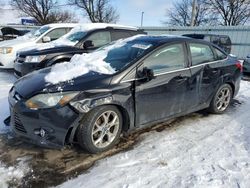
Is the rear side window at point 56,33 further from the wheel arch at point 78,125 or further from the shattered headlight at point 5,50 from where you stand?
the wheel arch at point 78,125

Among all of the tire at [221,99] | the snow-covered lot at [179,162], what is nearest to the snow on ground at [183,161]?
the snow-covered lot at [179,162]

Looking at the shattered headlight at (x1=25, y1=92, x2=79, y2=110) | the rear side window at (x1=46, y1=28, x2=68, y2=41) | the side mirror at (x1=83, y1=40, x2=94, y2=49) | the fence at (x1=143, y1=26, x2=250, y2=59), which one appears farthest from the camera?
the fence at (x1=143, y1=26, x2=250, y2=59)

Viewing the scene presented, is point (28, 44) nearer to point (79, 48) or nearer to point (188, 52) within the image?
point (79, 48)

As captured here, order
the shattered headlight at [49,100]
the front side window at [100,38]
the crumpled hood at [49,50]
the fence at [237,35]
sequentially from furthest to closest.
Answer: the fence at [237,35]
the front side window at [100,38]
the crumpled hood at [49,50]
the shattered headlight at [49,100]

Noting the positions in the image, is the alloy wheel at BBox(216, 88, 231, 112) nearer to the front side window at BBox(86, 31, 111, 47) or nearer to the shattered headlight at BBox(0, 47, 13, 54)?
the front side window at BBox(86, 31, 111, 47)

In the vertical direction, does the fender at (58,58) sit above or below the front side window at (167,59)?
below

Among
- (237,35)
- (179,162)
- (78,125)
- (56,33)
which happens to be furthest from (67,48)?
(237,35)

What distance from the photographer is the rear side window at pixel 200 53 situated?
480cm

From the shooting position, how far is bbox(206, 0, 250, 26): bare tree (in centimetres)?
4184

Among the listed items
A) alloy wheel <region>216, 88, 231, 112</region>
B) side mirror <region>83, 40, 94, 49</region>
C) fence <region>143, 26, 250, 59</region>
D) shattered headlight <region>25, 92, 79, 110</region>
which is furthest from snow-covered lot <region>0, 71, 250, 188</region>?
fence <region>143, 26, 250, 59</region>

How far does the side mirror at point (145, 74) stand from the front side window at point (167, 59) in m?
0.16

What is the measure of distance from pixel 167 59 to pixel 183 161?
5.27 feet

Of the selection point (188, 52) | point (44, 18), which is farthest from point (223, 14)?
point (188, 52)

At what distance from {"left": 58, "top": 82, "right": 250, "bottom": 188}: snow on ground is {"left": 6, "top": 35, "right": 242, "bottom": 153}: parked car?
314mm
